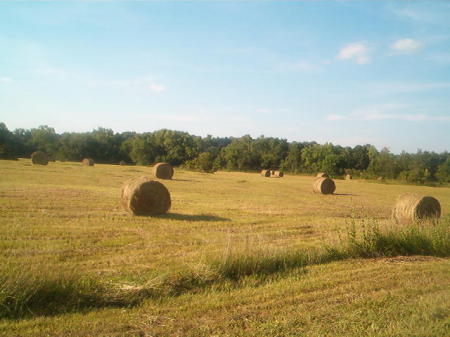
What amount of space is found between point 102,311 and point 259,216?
986 centimetres

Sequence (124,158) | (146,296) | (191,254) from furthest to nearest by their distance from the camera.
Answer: (124,158) → (191,254) → (146,296)

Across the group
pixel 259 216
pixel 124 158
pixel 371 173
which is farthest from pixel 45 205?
pixel 124 158

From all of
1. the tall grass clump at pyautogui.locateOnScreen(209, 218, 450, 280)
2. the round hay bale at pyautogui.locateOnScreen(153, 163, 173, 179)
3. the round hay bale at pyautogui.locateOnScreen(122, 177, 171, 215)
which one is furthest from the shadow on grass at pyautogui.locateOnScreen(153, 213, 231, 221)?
the round hay bale at pyautogui.locateOnScreen(153, 163, 173, 179)

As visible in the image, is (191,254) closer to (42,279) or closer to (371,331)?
(42,279)

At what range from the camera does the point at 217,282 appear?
5660 mm

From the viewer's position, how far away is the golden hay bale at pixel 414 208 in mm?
13633

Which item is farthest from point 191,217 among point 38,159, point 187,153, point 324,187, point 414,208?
point 187,153

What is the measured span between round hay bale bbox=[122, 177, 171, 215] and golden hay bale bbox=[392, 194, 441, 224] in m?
8.78

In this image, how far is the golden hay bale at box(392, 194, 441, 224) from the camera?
13633 mm

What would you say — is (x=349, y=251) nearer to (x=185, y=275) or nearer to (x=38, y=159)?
(x=185, y=275)

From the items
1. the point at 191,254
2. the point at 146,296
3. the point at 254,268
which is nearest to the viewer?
the point at 146,296

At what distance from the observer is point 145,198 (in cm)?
1350

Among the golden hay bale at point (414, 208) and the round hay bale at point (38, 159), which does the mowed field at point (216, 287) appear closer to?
the golden hay bale at point (414, 208)

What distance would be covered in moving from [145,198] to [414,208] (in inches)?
391
